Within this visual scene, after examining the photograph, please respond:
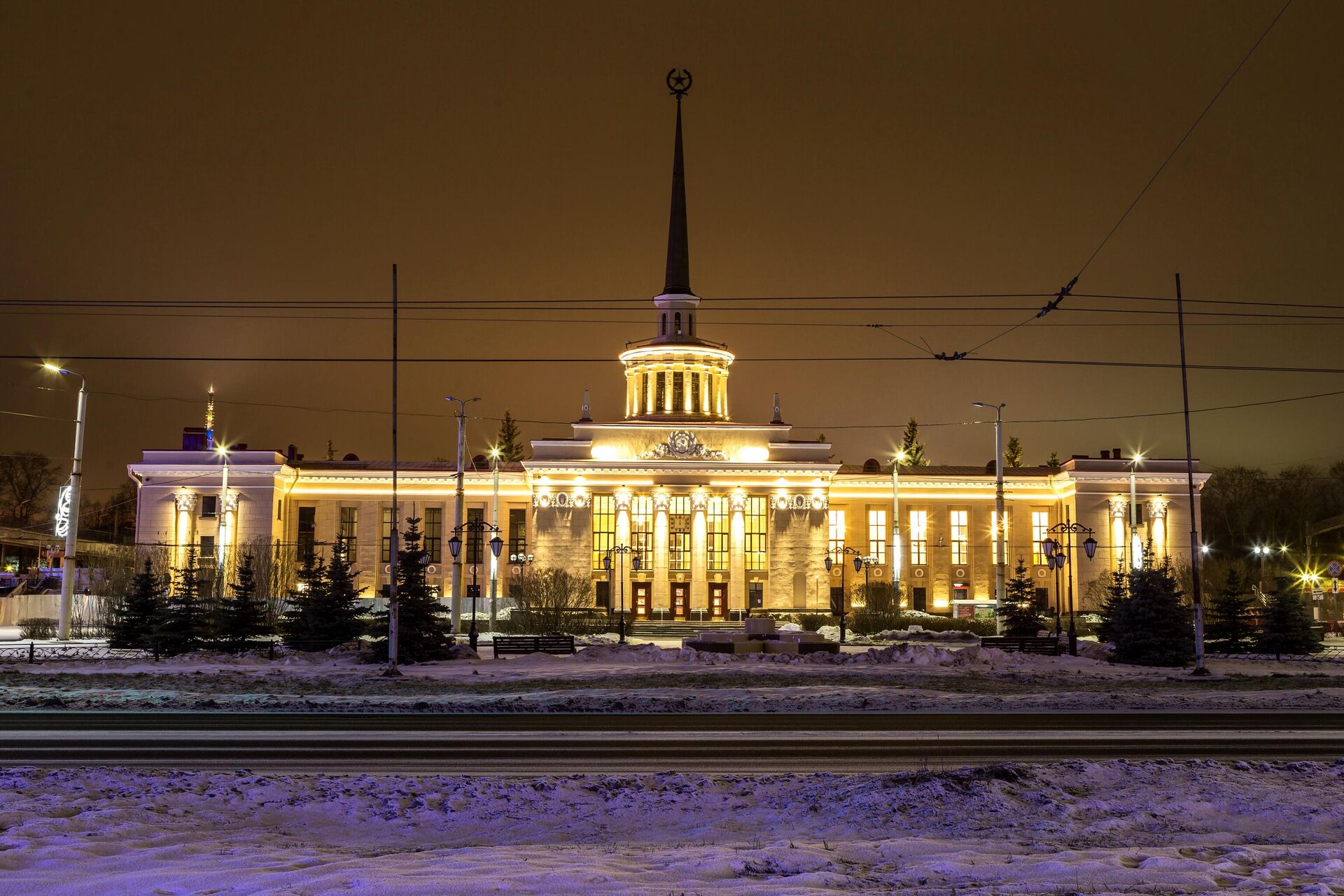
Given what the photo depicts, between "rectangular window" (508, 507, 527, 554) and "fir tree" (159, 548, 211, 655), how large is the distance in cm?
4264

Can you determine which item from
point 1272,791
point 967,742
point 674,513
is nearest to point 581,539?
point 674,513

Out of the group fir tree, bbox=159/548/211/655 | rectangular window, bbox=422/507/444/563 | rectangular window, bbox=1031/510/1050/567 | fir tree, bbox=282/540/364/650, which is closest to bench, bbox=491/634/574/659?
fir tree, bbox=282/540/364/650

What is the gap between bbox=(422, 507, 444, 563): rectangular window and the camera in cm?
8362

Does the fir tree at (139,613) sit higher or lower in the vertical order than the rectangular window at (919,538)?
lower

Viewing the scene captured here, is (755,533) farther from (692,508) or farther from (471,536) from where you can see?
(471,536)

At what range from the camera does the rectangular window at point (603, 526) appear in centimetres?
8244

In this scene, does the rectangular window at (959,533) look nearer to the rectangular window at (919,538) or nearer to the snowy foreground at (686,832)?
the rectangular window at (919,538)

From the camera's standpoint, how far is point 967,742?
62.7ft

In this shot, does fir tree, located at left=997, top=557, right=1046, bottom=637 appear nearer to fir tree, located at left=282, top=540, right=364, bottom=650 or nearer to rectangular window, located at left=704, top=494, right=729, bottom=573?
fir tree, located at left=282, top=540, right=364, bottom=650

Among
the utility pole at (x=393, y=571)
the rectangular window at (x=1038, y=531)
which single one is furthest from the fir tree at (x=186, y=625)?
the rectangular window at (x=1038, y=531)

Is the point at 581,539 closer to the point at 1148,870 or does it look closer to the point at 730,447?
the point at 730,447

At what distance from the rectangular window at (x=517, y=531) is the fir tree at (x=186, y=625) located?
4264cm

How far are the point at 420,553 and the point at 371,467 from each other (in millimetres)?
48780

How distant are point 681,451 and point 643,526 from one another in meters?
5.63
